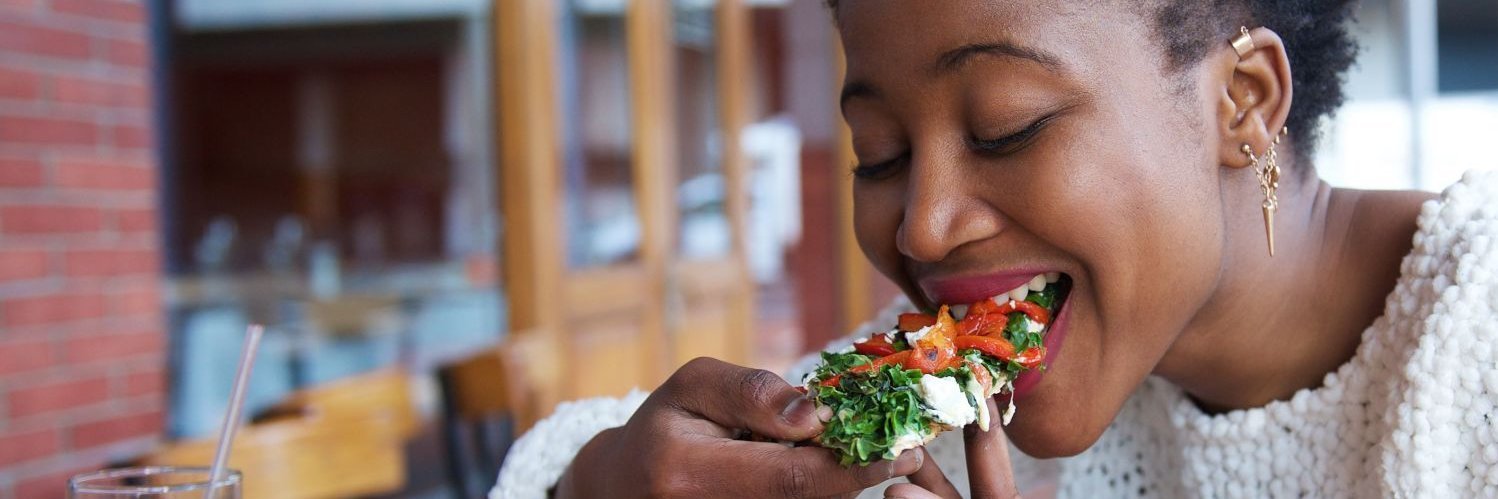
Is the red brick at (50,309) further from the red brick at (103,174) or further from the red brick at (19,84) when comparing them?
the red brick at (19,84)

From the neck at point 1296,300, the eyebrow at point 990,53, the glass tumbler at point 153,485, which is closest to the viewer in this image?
the glass tumbler at point 153,485

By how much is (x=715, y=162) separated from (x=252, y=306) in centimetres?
237

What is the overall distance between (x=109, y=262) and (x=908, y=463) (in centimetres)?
200

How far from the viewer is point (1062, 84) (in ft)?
3.82

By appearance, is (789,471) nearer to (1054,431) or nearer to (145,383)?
(1054,431)

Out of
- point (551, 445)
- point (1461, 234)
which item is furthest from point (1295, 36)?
point (551, 445)

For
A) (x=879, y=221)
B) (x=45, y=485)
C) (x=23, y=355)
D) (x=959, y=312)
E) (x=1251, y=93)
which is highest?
(x=1251, y=93)

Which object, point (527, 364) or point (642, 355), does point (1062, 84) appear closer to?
point (527, 364)

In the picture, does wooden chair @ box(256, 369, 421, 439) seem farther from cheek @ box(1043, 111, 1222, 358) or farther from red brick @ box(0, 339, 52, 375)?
cheek @ box(1043, 111, 1222, 358)

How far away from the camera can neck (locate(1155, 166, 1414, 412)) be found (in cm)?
140

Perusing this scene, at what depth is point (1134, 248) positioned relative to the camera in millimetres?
1192

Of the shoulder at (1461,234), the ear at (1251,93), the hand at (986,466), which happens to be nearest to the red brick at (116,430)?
the hand at (986,466)

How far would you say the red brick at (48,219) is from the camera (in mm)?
2262

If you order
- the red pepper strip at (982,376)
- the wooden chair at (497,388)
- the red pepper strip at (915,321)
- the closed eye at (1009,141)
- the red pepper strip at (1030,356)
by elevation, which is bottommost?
the wooden chair at (497,388)
